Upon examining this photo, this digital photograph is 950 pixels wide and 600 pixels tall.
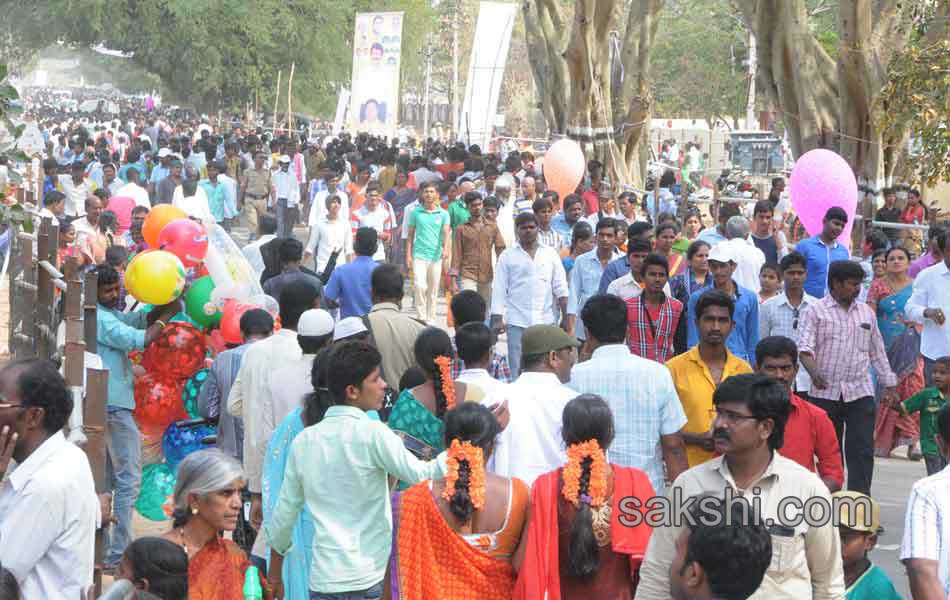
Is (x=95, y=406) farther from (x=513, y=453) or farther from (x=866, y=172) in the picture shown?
(x=866, y=172)

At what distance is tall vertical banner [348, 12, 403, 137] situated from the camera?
3077cm

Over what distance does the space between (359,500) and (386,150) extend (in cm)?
1771

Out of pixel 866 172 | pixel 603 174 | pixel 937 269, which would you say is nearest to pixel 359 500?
pixel 937 269

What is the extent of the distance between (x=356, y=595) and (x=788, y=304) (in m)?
4.58

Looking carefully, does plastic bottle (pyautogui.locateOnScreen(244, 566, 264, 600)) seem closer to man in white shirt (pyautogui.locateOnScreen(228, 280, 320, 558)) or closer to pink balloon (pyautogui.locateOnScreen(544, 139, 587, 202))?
man in white shirt (pyautogui.locateOnScreen(228, 280, 320, 558))

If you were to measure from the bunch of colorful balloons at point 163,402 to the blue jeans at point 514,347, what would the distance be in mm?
3074

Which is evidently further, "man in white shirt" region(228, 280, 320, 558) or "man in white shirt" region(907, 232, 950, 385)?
"man in white shirt" region(907, 232, 950, 385)

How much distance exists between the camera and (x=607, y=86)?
90.2 feet

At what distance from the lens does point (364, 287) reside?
10.6m

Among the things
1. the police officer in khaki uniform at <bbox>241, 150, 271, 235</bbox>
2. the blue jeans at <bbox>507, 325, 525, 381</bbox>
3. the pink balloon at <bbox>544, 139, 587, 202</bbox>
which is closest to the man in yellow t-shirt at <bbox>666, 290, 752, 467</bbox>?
the blue jeans at <bbox>507, 325, 525, 381</bbox>

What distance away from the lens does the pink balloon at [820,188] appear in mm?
12727

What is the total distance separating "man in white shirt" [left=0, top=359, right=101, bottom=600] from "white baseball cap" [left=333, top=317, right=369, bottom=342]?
2.51 metres

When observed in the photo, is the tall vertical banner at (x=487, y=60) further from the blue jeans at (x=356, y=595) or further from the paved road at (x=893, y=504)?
the blue jeans at (x=356, y=595)

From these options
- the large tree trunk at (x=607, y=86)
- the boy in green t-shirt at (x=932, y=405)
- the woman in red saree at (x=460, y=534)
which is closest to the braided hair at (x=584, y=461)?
the woman in red saree at (x=460, y=534)
